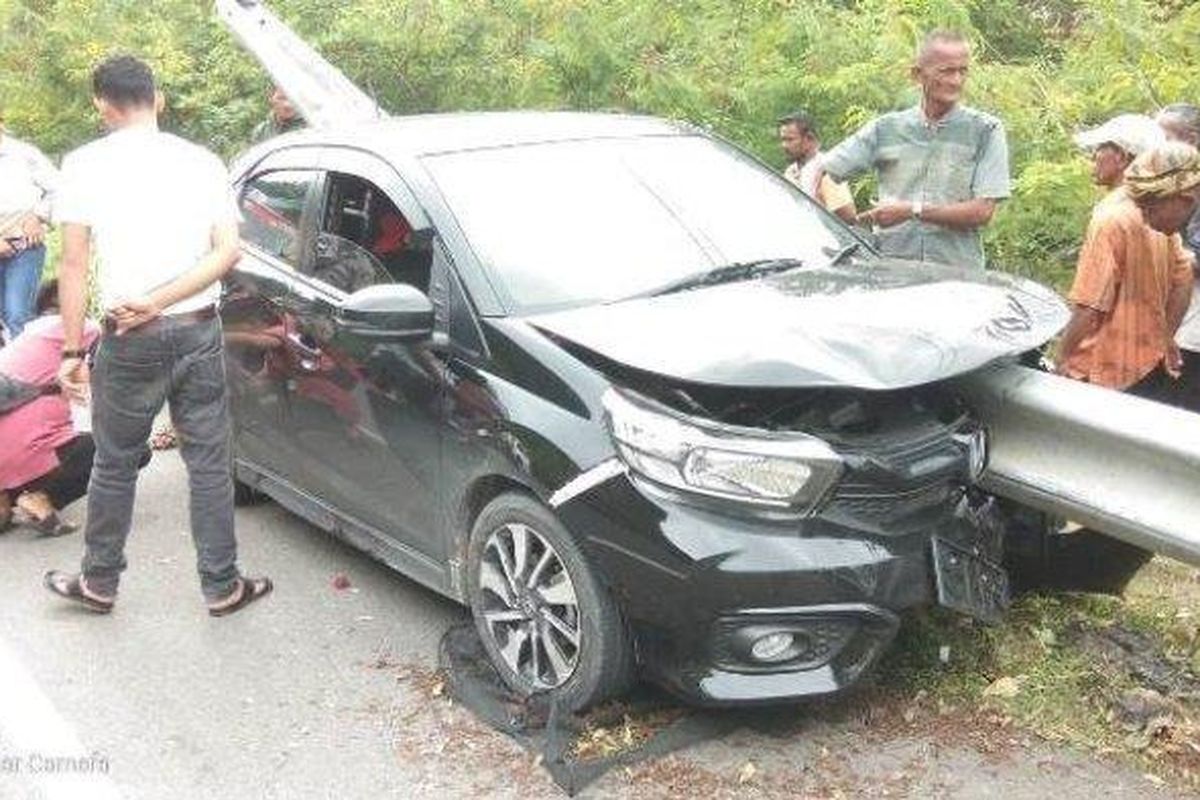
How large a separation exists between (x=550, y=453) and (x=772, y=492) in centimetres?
67

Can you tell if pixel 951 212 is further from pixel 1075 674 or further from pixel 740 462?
pixel 740 462

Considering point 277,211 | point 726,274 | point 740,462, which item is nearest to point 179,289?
point 277,211

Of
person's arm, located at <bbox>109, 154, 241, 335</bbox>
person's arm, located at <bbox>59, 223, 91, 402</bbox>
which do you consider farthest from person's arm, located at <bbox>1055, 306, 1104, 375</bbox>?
person's arm, located at <bbox>59, 223, 91, 402</bbox>

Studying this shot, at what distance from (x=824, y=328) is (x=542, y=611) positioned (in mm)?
1183

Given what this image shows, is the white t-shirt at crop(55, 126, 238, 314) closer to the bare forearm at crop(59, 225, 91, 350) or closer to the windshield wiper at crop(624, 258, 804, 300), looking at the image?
the bare forearm at crop(59, 225, 91, 350)

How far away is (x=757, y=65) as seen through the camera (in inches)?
341

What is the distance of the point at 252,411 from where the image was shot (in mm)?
5285

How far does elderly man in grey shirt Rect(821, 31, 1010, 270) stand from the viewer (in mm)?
5410

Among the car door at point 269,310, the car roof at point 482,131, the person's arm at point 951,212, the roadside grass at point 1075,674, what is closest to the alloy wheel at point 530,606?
the roadside grass at point 1075,674

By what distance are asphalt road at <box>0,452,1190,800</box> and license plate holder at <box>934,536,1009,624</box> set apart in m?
0.39

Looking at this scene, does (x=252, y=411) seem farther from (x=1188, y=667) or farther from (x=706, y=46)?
(x=706, y=46)

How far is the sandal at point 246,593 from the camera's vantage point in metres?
4.76

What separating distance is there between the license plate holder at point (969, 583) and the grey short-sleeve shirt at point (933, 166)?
2.06 metres

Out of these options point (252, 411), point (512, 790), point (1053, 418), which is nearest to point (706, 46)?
point (252, 411)
